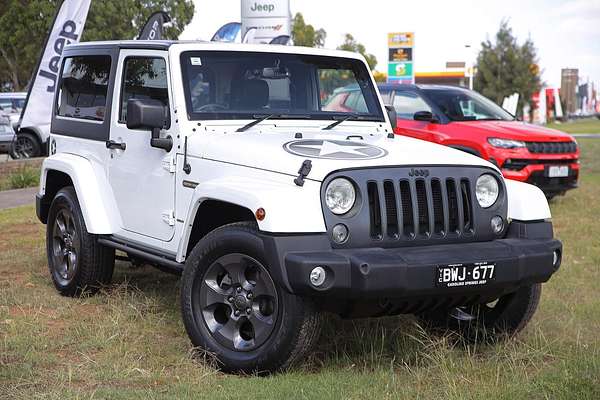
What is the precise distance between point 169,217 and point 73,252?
57.6 inches

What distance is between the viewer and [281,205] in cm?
455

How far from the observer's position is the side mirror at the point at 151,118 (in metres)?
5.55

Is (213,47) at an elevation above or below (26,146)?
above

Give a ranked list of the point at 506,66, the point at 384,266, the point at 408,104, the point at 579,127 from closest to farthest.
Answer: the point at 384,266 < the point at 408,104 < the point at 506,66 < the point at 579,127

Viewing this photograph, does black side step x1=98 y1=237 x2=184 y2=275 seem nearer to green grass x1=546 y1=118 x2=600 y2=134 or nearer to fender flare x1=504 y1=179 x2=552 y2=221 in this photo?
fender flare x1=504 y1=179 x2=552 y2=221

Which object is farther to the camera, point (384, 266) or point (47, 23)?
point (47, 23)

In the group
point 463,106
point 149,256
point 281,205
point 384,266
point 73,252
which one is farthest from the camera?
point 463,106

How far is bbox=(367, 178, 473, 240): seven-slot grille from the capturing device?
4.72 metres

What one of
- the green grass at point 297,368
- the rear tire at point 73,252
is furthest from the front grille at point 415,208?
the rear tire at point 73,252

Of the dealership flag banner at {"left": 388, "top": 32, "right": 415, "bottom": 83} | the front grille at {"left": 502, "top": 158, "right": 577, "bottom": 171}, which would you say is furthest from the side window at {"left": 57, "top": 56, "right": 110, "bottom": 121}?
the dealership flag banner at {"left": 388, "top": 32, "right": 415, "bottom": 83}

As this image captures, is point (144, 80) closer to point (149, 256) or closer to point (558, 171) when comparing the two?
point (149, 256)

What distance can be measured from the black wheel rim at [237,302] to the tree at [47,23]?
1420 inches

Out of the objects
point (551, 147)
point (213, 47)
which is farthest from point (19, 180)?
point (213, 47)

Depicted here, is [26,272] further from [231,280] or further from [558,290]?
[558,290]
